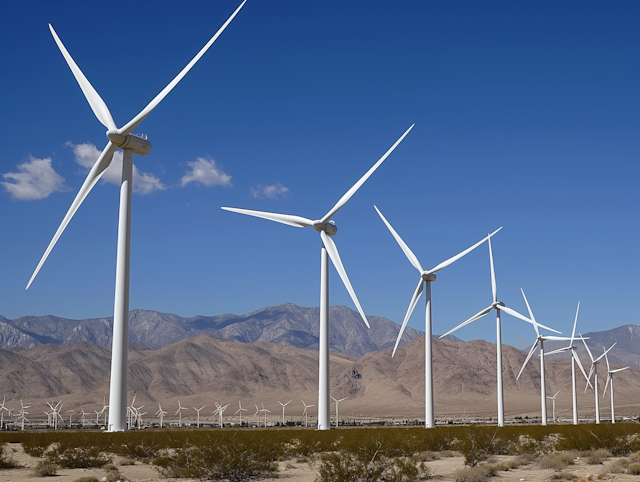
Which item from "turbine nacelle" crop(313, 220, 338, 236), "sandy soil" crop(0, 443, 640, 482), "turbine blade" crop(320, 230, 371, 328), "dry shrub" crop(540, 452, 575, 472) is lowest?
"sandy soil" crop(0, 443, 640, 482)

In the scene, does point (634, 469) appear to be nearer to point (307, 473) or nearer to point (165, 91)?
point (307, 473)

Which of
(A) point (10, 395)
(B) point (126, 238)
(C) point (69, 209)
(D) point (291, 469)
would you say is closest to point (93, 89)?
(C) point (69, 209)

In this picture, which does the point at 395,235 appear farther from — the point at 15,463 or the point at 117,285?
the point at 15,463

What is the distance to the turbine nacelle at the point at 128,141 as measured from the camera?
3300cm

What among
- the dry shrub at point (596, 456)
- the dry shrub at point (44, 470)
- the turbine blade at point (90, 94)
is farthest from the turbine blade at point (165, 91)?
the dry shrub at point (596, 456)

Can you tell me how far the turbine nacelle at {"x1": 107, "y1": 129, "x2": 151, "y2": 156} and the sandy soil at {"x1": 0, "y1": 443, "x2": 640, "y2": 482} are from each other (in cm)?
1453

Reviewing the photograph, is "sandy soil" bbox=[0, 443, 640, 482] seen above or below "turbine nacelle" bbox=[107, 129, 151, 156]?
below

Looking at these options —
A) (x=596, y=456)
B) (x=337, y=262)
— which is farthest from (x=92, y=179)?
(x=596, y=456)

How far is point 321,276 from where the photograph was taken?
42938mm

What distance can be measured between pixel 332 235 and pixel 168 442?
19340mm

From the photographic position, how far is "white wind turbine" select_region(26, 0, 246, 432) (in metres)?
29.6

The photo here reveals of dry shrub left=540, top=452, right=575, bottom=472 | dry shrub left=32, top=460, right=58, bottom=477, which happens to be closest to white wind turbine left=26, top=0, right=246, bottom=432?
dry shrub left=32, top=460, right=58, bottom=477

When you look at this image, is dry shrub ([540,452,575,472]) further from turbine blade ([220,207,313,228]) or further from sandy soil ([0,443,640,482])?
turbine blade ([220,207,313,228])

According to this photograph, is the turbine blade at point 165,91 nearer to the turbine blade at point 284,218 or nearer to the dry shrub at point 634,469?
the turbine blade at point 284,218
